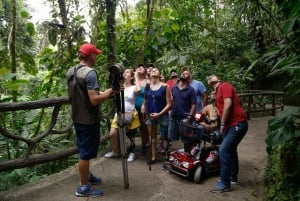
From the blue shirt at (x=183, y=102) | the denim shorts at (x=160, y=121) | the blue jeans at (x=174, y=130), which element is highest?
the blue shirt at (x=183, y=102)

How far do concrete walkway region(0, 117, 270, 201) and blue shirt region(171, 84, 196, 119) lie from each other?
88cm

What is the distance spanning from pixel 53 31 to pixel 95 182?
3.73m

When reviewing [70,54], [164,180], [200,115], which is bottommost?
[164,180]

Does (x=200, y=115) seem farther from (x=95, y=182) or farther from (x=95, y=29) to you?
(x=95, y=29)

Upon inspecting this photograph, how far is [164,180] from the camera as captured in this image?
16.0 feet

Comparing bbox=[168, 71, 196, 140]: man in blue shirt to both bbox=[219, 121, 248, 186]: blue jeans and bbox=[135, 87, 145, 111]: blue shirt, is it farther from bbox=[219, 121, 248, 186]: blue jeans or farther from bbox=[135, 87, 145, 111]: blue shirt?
bbox=[219, 121, 248, 186]: blue jeans

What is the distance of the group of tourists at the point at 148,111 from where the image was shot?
403 centimetres

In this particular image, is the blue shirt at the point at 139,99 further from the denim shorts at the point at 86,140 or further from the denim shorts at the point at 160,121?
the denim shorts at the point at 86,140

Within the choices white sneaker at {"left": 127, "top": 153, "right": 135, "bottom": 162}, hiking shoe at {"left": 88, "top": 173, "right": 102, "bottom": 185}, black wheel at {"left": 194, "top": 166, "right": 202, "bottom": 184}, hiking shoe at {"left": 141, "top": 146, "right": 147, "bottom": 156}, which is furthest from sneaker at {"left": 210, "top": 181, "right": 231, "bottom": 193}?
hiking shoe at {"left": 141, "top": 146, "right": 147, "bottom": 156}

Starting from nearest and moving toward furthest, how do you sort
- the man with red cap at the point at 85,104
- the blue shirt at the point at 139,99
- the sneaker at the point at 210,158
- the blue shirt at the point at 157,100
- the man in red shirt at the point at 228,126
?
the man with red cap at the point at 85,104
the man in red shirt at the point at 228,126
the sneaker at the point at 210,158
the blue shirt at the point at 157,100
the blue shirt at the point at 139,99

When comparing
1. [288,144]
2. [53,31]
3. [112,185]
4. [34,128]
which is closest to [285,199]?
[288,144]

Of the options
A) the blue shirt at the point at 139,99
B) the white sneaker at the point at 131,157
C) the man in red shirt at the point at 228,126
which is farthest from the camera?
the blue shirt at the point at 139,99

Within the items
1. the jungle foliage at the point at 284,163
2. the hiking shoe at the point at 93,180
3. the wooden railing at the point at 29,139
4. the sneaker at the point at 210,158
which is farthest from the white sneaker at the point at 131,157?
the jungle foliage at the point at 284,163

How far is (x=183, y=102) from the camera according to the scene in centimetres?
566
